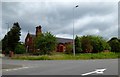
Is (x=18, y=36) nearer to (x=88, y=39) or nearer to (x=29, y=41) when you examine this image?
(x=29, y=41)

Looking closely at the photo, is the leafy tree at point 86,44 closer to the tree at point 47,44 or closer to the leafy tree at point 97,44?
the leafy tree at point 97,44

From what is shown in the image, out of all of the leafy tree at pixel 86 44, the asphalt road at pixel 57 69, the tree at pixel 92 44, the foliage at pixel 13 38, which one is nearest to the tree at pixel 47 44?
the foliage at pixel 13 38

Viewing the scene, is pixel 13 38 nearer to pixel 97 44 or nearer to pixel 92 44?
pixel 92 44

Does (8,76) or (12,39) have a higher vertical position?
(12,39)

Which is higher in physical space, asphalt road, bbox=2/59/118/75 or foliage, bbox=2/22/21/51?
foliage, bbox=2/22/21/51

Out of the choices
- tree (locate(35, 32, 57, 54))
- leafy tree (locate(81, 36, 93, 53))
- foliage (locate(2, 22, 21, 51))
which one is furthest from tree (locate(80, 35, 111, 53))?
foliage (locate(2, 22, 21, 51))

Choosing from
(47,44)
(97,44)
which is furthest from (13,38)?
(97,44)

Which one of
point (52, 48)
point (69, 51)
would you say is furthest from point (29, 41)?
point (52, 48)

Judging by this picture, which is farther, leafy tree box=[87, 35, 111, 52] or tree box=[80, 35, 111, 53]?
leafy tree box=[87, 35, 111, 52]

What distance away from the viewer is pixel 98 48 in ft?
307

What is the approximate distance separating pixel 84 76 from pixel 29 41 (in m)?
87.5

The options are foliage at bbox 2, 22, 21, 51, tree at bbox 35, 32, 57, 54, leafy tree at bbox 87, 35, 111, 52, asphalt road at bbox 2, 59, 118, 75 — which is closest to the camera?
asphalt road at bbox 2, 59, 118, 75

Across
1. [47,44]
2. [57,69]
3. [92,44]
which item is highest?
[92,44]

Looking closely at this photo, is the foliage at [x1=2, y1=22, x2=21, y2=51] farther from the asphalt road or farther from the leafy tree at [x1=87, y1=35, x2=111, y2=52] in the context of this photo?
the asphalt road
